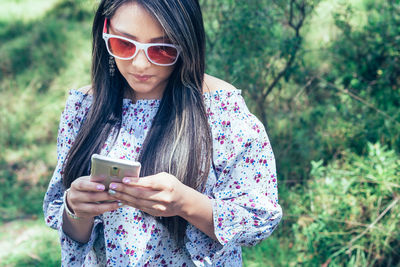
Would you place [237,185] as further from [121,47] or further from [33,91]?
[33,91]

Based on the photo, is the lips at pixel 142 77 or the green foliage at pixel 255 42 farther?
the green foliage at pixel 255 42

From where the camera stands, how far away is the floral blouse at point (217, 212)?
159 centimetres

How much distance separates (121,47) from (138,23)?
100 millimetres

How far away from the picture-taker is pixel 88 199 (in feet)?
4.73

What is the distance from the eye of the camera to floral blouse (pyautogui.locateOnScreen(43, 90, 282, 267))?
159cm

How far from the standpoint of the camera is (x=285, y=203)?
10.4ft

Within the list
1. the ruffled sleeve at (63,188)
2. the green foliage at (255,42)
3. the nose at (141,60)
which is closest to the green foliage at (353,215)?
the green foliage at (255,42)

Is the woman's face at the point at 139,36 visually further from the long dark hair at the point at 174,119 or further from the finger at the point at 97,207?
the finger at the point at 97,207

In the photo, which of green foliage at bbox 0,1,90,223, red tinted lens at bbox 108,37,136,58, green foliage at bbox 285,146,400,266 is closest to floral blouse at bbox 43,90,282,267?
red tinted lens at bbox 108,37,136,58

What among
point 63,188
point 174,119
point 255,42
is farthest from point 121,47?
point 255,42

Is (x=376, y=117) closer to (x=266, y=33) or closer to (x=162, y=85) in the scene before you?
(x=266, y=33)

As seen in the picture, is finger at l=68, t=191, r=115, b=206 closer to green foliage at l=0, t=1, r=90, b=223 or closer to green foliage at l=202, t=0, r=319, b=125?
green foliage at l=202, t=0, r=319, b=125

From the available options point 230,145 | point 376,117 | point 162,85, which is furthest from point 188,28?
point 376,117

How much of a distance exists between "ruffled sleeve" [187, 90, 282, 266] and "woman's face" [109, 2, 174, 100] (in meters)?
0.22
